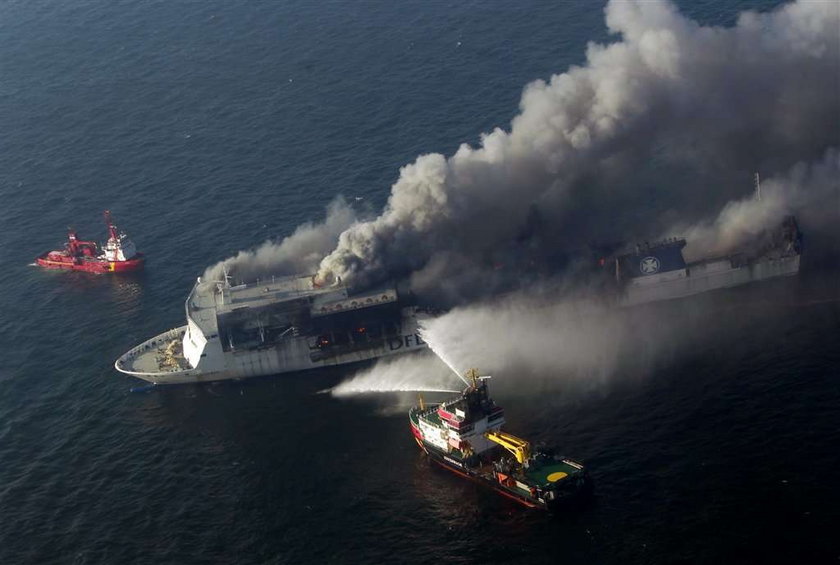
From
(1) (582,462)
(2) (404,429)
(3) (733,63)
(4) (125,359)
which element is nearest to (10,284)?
(4) (125,359)

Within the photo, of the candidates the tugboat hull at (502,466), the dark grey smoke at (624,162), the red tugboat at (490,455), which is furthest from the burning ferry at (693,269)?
the tugboat hull at (502,466)

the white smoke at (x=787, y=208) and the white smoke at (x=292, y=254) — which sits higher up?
the white smoke at (x=292, y=254)

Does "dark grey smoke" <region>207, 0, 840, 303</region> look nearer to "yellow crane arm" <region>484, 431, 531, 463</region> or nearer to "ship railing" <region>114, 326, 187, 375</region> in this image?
"ship railing" <region>114, 326, 187, 375</region>

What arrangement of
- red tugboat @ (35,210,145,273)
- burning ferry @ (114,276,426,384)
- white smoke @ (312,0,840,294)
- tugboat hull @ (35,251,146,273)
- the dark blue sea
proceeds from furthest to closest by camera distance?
tugboat hull @ (35,251,146,273), red tugboat @ (35,210,145,273), white smoke @ (312,0,840,294), burning ferry @ (114,276,426,384), the dark blue sea

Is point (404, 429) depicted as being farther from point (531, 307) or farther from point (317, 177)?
point (317, 177)

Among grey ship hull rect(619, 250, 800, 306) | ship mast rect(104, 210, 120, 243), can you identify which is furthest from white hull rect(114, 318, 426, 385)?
ship mast rect(104, 210, 120, 243)

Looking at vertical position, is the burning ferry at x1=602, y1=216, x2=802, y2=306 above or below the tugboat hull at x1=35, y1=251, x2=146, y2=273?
below

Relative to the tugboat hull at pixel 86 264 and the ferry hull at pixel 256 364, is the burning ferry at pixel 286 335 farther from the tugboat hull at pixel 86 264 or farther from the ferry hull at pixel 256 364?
the tugboat hull at pixel 86 264
